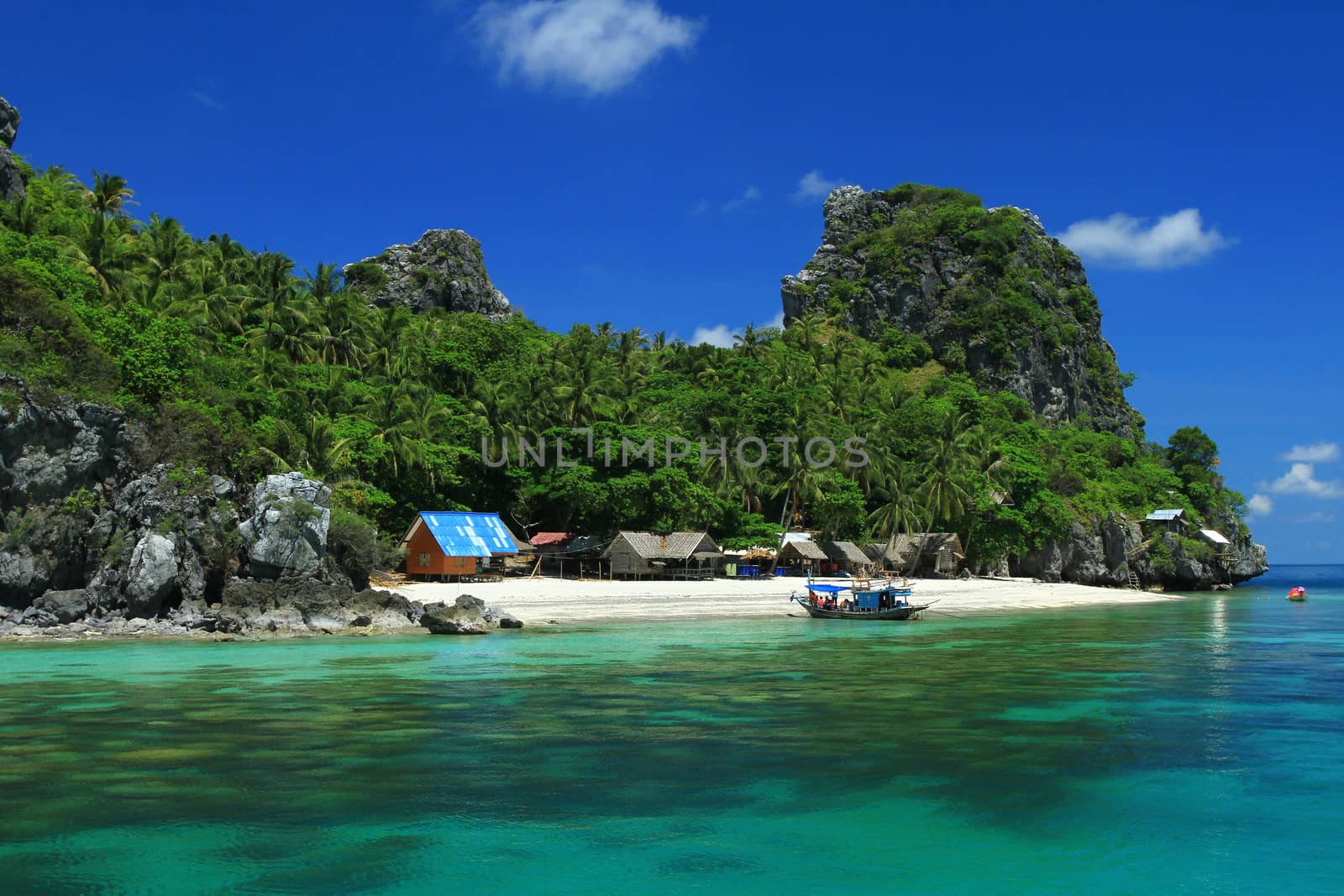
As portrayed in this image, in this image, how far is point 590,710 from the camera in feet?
51.4

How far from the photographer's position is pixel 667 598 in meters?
37.2

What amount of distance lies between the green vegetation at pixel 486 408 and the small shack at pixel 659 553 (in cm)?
161

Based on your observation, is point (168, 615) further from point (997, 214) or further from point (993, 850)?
point (997, 214)

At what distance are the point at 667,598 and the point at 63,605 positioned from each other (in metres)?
19.4

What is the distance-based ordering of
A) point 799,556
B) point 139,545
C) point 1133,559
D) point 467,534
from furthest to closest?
point 1133,559, point 799,556, point 467,534, point 139,545

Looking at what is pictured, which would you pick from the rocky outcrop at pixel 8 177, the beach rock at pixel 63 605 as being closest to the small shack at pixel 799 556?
the beach rock at pixel 63 605

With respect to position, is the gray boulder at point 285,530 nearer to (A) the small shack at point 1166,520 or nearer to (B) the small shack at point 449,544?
(B) the small shack at point 449,544

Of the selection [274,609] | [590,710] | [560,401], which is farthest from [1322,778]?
[560,401]

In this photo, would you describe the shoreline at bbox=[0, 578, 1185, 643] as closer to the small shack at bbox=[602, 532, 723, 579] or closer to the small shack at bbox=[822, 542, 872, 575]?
the small shack at bbox=[602, 532, 723, 579]

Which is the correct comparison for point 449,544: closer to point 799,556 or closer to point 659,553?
point 659,553

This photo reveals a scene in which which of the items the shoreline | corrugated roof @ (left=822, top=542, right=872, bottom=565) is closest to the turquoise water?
the shoreline

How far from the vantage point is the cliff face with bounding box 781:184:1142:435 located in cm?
8162

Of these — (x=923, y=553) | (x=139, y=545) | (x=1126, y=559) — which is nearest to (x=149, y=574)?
(x=139, y=545)

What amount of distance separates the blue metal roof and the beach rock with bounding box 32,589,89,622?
541 inches
